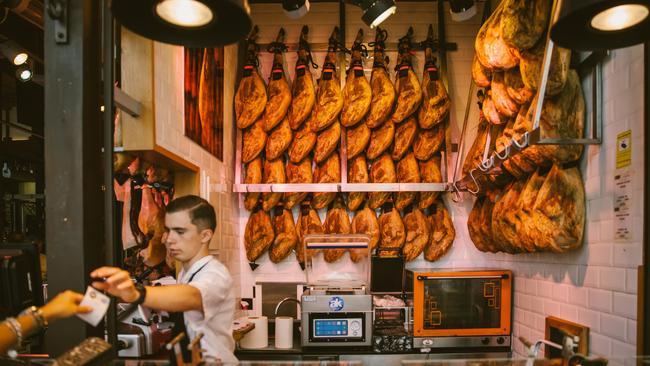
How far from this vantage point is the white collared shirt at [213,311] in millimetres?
2139

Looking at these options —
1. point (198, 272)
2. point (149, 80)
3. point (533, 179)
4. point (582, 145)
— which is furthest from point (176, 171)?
point (582, 145)

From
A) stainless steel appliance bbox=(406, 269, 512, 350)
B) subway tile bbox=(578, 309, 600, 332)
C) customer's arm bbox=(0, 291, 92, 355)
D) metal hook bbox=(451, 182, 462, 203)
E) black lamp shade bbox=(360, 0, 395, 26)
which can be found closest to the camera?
customer's arm bbox=(0, 291, 92, 355)

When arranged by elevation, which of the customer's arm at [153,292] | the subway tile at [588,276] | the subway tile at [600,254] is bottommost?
the subway tile at [588,276]

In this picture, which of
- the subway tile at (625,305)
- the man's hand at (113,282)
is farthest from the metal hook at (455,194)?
the man's hand at (113,282)

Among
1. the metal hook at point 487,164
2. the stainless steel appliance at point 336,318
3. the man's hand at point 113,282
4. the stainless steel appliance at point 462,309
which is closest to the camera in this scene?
the man's hand at point 113,282

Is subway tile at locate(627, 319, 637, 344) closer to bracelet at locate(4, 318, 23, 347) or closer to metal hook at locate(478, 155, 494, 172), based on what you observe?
metal hook at locate(478, 155, 494, 172)

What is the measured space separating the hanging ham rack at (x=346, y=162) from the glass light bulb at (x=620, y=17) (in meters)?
3.11

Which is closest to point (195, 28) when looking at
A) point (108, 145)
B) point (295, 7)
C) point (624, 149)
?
point (108, 145)

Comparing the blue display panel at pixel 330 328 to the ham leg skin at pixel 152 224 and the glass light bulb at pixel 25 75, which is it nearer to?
the ham leg skin at pixel 152 224

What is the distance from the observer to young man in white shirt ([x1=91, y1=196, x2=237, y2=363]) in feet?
6.56

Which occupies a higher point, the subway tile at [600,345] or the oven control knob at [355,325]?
the subway tile at [600,345]

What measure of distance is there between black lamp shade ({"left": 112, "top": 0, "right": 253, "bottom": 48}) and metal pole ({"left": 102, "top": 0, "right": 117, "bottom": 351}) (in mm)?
176

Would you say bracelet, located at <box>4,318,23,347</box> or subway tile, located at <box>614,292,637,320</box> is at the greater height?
bracelet, located at <box>4,318,23,347</box>

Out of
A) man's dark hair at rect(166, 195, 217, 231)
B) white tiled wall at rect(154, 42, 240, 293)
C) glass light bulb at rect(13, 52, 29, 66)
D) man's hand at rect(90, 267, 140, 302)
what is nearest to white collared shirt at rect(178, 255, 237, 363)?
man's dark hair at rect(166, 195, 217, 231)
